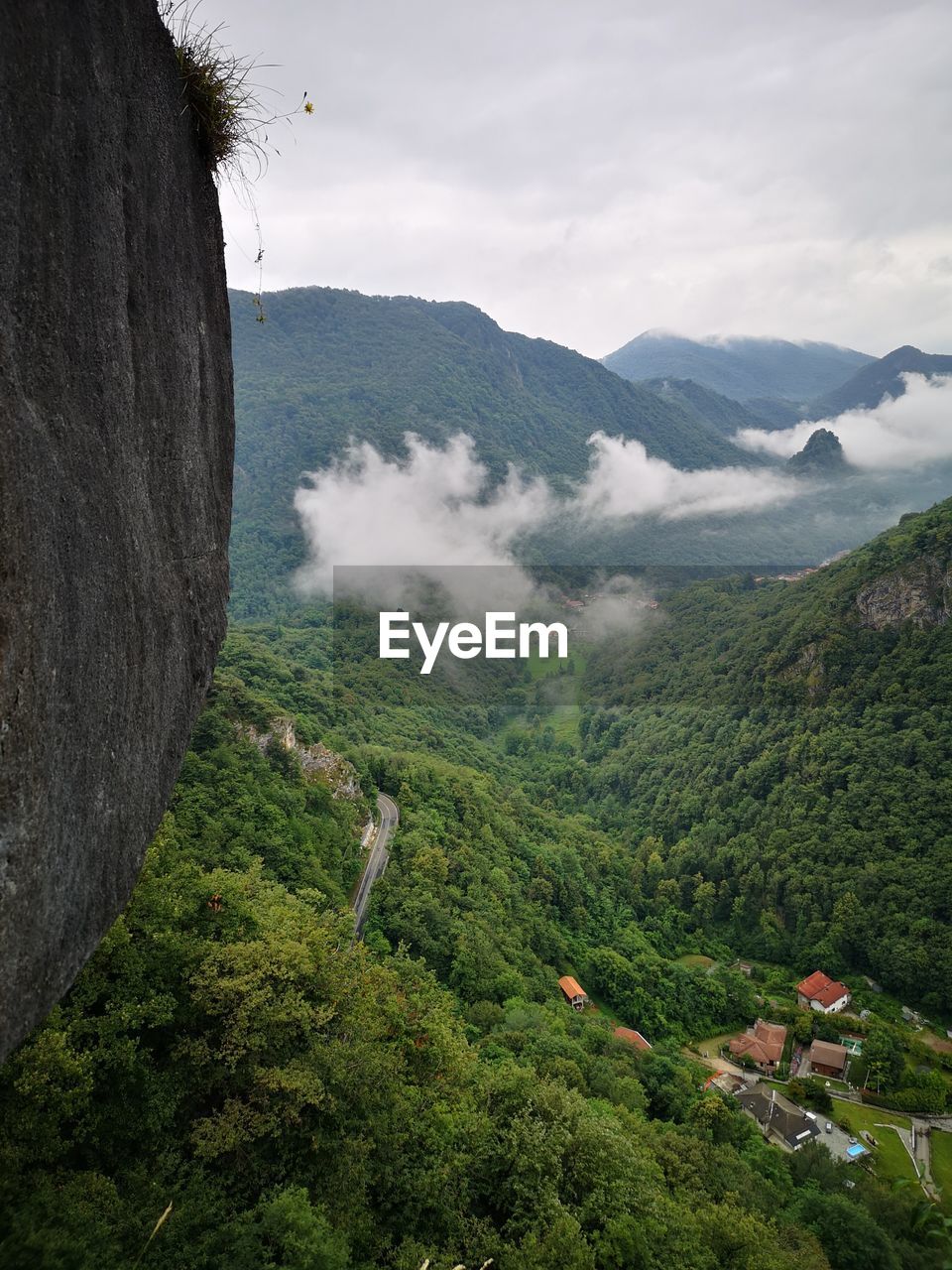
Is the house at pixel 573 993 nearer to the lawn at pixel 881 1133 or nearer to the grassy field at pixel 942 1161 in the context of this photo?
the lawn at pixel 881 1133

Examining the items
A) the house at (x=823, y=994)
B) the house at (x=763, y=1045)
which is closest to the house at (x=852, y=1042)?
the house at (x=823, y=994)

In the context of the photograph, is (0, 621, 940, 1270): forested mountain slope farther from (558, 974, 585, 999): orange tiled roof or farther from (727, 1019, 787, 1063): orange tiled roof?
(727, 1019, 787, 1063): orange tiled roof

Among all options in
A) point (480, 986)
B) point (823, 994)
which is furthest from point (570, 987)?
point (823, 994)

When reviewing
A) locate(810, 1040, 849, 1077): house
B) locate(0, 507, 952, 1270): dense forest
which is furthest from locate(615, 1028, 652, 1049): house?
locate(810, 1040, 849, 1077): house

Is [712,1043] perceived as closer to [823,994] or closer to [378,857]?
[823,994]

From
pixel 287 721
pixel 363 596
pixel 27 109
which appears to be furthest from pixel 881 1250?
pixel 363 596

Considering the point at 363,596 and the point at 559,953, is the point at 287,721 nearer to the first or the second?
the point at 559,953

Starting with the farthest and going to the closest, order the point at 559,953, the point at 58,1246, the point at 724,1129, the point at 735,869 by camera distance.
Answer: the point at 735,869 < the point at 559,953 < the point at 724,1129 < the point at 58,1246
